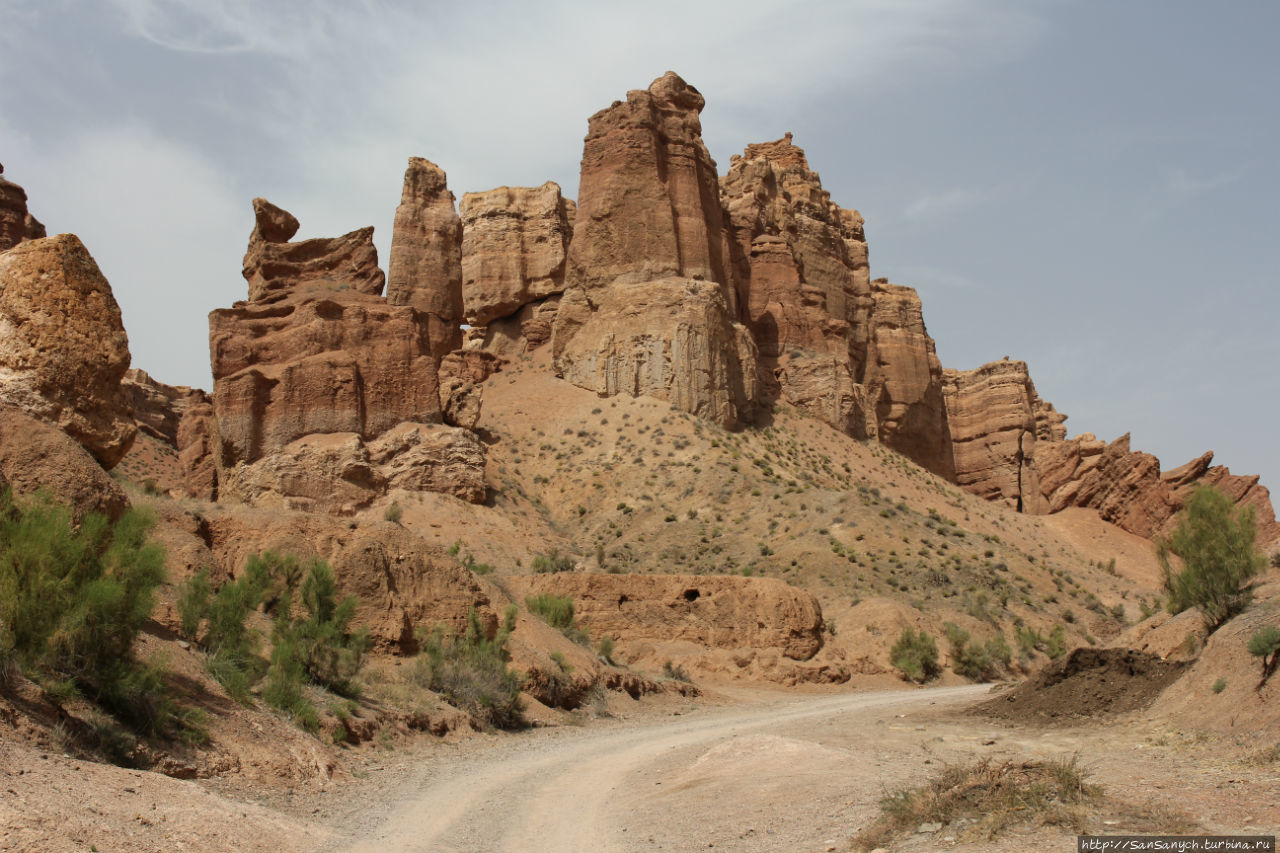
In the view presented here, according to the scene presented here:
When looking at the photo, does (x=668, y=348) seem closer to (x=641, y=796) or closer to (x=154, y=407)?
(x=154, y=407)

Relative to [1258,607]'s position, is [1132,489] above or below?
above

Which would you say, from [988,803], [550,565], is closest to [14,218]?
[550,565]

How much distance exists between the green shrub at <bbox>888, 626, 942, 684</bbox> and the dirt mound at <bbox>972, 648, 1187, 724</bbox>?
40.3 ft

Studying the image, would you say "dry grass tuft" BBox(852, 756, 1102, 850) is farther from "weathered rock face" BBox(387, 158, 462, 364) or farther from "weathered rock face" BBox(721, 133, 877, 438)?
"weathered rock face" BBox(721, 133, 877, 438)

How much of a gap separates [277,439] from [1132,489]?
174ft

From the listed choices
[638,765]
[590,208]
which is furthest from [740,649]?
[590,208]

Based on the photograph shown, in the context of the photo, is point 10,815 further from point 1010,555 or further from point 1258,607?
point 1010,555

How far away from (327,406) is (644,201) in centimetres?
2045

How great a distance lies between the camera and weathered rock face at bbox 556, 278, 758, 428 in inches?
1933

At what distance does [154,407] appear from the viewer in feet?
217

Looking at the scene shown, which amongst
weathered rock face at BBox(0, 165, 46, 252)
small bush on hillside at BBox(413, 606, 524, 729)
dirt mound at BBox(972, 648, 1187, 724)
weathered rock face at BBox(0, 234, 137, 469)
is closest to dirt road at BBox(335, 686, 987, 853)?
small bush on hillside at BBox(413, 606, 524, 729)

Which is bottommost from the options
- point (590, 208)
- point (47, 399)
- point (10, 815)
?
point (10, 815)

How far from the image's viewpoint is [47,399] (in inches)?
524

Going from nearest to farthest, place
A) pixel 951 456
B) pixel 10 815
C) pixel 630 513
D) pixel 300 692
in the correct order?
pixel 10 815, pixel 300 692, pixel 630 513, pixel 951 456
